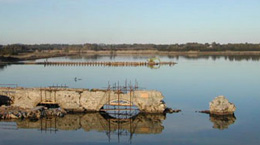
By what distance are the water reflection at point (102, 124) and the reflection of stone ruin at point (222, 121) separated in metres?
5.06

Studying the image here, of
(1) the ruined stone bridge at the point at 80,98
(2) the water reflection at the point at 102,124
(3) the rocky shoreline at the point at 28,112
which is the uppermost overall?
(1) the ruined stone bridge at the point at 80,98

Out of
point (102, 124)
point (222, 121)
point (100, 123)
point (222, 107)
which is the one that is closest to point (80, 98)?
point (100, 123)

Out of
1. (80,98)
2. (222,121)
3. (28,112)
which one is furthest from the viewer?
(80,98)

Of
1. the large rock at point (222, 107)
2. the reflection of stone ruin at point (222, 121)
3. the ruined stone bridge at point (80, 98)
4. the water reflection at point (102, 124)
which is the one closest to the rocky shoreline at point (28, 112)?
the water reflection at point (102, 124)

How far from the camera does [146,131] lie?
98.6 ft

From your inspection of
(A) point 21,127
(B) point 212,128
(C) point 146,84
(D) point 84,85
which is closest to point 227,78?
(C) point 146,84

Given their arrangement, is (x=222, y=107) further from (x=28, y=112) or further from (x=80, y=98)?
(x=28, y=112)

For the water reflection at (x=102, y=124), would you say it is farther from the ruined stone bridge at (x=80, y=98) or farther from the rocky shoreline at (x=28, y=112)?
the ruined stone bridge at (x=80, y=98)

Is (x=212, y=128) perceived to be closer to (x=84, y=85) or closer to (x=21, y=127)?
(x=21, y=127)

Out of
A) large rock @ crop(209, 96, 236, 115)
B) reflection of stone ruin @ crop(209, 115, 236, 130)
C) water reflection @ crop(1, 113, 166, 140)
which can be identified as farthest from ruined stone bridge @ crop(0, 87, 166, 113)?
large rock @ crop(209, 96, 236, 115)

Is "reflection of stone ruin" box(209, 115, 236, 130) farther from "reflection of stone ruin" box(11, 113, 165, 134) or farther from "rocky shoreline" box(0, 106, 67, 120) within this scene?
"rocky shoreline" box(0, 106, 67, 120)

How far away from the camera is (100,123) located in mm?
32375

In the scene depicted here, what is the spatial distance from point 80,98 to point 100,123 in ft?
13.6

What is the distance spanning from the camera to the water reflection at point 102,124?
3027cm
